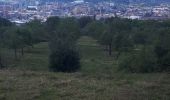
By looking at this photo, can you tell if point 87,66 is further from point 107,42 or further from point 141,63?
point 107,42

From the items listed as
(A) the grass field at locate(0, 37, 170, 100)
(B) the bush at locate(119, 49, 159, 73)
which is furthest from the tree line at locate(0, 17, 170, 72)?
(A) the grass field at locate(0, 37, 170, 100)

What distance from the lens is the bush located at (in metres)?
30.7

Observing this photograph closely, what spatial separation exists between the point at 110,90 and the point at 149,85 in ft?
6.58

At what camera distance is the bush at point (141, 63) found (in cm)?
3072

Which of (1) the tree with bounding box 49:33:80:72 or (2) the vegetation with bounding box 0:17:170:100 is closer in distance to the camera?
(2) the vegetation with bounding box 0:17:170:100

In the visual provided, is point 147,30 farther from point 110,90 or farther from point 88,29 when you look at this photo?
point 110,90

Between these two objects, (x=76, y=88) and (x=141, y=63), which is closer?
(x=76, y=88)

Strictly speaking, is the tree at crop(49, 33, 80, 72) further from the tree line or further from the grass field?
the grass field

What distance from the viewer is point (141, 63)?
30984mm

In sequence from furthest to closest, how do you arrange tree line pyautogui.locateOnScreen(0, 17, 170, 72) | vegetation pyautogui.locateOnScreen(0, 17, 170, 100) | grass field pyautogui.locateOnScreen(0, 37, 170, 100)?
tree line pyautogui.locateOnScreen(0, 17, 170, 72) → vegetation pyautogui.locateOnScreen(0, 17, 170, 100) → grass field pyautogui.locateOnScreen(0, 37, 170, 100)

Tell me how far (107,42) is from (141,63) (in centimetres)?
2271

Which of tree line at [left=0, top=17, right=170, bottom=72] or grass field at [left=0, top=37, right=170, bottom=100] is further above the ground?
grass field at [left=0, top=37, right=170, bottom=100]

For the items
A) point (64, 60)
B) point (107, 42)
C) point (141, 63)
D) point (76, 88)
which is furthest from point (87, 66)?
point (76, 88)

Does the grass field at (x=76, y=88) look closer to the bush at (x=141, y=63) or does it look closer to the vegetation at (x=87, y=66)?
the vegetation at (x=87, y=66)
